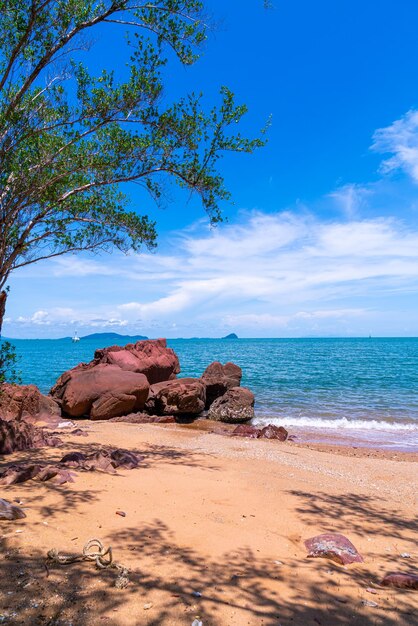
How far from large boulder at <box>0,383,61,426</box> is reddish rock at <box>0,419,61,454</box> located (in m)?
3.70

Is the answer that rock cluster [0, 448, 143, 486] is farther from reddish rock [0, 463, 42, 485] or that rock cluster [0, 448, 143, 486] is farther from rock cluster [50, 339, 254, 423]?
rock cluster [50, 339, 254, 423]

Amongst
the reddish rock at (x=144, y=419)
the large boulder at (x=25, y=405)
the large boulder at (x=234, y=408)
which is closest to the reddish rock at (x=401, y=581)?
the large boulder at (x=25, y=405)

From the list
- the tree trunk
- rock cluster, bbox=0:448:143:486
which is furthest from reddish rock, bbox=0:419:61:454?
the tree trunk

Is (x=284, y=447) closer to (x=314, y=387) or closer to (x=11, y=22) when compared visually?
(x=11, y=22)

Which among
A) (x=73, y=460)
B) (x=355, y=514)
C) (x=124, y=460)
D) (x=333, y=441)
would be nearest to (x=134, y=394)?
(x=333, y=441)

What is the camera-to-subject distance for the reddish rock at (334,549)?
5328mm

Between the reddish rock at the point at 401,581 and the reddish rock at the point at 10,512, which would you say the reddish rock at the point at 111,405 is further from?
the reddish rock at the point at 401,581

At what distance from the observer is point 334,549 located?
546cm

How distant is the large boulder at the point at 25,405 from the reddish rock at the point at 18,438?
12.1 feet

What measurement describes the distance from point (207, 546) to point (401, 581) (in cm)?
230

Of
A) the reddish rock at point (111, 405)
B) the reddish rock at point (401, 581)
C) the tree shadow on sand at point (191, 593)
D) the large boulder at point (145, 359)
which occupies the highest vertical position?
the large boulder at point (145, 359)

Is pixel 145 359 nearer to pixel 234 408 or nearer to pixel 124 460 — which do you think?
pixel 234 408

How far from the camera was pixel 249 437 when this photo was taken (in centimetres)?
1759

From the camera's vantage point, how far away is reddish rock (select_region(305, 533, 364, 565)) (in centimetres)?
533
